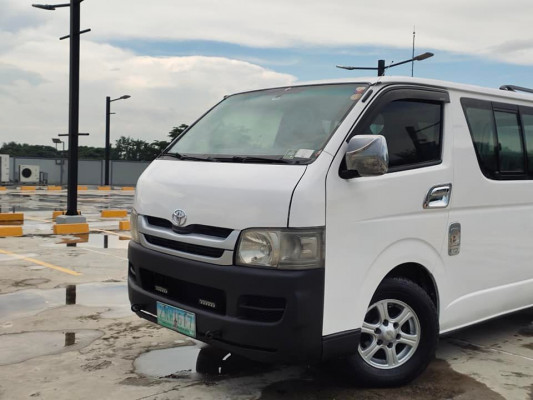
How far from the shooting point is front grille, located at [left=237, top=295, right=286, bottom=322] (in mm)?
3236

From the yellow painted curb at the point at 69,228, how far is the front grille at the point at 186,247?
357 inches

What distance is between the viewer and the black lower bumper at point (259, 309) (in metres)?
3.19

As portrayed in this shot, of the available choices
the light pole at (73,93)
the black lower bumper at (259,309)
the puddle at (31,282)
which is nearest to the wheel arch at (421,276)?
the black lower bumper at (259,309)

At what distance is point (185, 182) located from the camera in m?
3.73

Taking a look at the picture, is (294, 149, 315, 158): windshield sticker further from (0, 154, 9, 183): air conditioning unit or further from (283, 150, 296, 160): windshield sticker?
(0, 154, 9, 183): air conditioning unit

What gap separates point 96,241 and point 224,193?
27.6 feet

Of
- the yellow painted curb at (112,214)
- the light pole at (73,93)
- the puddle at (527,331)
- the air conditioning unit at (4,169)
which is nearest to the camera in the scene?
the puddle at (527,331)

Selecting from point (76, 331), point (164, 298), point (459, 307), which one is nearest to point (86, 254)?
point (76, 331)

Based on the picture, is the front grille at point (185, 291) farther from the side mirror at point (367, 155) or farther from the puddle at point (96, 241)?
the puddle at point (96, 241)

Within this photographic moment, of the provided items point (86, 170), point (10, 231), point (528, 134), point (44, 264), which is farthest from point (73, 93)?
point (86, 170)

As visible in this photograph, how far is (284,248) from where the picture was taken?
3.21m

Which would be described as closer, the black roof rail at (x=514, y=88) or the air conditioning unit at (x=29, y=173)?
the black roof rail at (x=514, y=88)

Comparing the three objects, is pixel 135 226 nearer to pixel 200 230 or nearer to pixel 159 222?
pixel 159 222

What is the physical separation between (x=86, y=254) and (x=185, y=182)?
6.29 m
